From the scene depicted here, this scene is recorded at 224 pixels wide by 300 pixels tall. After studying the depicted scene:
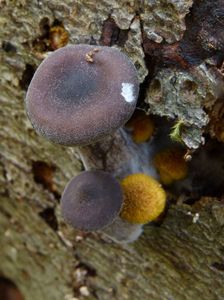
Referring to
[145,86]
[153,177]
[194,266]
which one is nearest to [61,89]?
[145,86]

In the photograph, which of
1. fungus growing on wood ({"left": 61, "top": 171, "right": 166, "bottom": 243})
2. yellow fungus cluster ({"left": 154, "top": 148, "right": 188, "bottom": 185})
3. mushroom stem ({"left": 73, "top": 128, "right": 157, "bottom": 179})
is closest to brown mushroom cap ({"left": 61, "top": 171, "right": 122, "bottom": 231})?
fungus growing on wood ({"left": 61, "top": 171, "right": 166, "bottom": 243})

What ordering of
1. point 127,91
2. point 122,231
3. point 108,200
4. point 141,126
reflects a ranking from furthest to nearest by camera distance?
point 122,231
point 141,126
point 108,200
point 127,91

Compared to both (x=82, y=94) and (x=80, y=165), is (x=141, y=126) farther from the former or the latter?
(x=82, y=94)

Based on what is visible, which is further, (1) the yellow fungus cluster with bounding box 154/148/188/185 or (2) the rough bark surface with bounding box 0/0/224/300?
(1) the yellow fungus cluster with bounding box 154/148/188/185

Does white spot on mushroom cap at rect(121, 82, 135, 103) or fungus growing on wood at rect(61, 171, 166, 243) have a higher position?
white spot on mushroom cap at rect(121, 82, 135, 103)

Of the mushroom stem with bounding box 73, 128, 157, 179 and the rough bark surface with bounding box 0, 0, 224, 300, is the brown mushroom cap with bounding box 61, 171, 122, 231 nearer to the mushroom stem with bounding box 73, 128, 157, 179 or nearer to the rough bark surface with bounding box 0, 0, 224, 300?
the mushroom stem with bounding box 73, 128, 157, 179

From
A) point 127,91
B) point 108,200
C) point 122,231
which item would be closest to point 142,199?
point 108,200

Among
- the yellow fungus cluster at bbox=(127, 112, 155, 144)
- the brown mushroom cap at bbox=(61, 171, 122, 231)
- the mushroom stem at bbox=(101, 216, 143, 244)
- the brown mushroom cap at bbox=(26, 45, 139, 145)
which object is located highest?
the brown mushroom cap at bbox=(26, 45, 139, 145)
